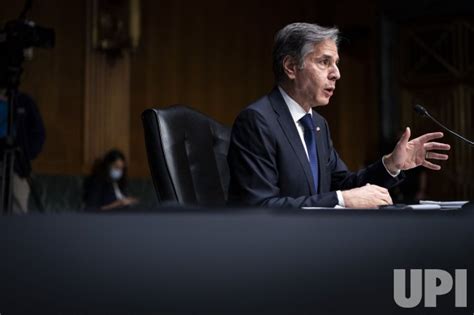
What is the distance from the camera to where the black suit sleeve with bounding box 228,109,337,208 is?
1.97m

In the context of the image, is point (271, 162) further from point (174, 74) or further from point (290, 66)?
point (174, 74)

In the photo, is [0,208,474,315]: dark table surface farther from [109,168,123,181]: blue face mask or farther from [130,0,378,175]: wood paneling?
[130,0,378,175]: wood paneling

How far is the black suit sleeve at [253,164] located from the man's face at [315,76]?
0.62 feet

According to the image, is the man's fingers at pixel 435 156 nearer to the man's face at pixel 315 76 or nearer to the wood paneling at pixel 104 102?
the man's face at pixel 315 76

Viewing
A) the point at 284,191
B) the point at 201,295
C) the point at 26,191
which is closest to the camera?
the point at 201,295

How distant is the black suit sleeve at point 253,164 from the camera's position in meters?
1.97

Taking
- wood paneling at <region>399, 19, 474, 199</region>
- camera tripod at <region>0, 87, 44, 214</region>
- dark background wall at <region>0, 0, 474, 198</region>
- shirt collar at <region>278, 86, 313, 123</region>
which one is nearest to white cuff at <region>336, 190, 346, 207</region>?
shirt collar at <region>278, 86, 313, 123</region>

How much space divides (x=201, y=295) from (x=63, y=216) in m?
0.17

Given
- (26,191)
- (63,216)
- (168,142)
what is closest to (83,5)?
(26,191)

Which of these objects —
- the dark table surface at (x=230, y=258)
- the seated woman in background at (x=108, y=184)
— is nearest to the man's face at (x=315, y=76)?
the dark table surface at (x=230, y=258)

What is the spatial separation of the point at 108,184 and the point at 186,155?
2.96 m

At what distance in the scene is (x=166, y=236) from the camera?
0.85 metres

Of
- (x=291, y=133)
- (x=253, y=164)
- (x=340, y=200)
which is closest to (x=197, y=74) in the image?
(x=291, y=133)

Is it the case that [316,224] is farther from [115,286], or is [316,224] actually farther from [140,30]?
[140,30]
